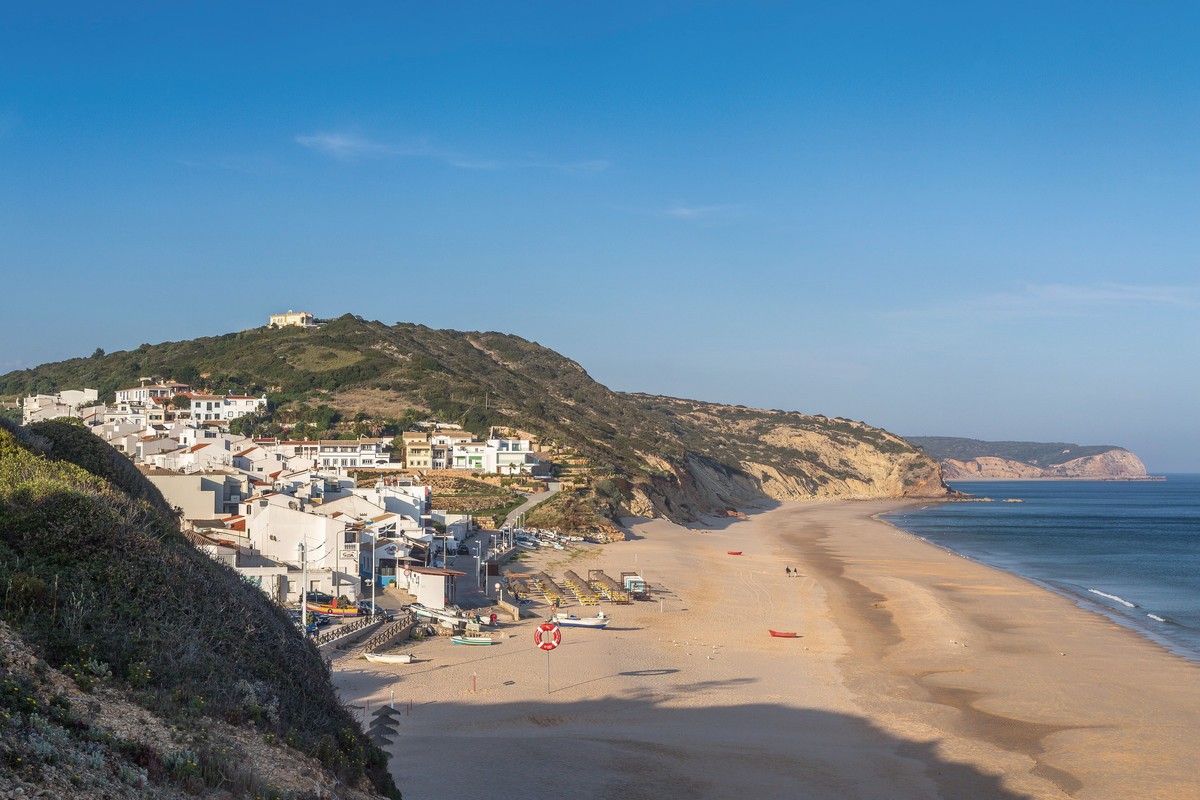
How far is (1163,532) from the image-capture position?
8444 cm

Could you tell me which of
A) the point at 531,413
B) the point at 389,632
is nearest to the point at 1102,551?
the point at 389,632

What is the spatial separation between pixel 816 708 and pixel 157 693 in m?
18.2

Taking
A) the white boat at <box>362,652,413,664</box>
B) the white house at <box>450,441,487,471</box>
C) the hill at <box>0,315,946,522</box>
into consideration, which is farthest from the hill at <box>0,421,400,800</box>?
the white house at <box>450,441,487,471</box>

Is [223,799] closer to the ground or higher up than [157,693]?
closer to the ground

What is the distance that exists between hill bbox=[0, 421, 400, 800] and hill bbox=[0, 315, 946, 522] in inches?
2031

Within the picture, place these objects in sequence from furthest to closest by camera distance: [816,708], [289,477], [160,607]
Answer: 1. [289,477]
2. [816,708]
3. [160,607]

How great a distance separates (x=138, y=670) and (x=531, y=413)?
315ft

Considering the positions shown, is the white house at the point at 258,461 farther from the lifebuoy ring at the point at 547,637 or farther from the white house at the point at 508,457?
the lifebuoy ring at the point at 547,637

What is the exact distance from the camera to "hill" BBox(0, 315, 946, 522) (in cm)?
9025

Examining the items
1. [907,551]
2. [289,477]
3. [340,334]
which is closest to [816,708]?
[289,477]

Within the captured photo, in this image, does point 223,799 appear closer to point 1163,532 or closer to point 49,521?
point 49,521

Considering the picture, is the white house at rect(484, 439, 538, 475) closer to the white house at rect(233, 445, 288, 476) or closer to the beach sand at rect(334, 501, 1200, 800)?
the white house at rect(233, 445, 288, 476)

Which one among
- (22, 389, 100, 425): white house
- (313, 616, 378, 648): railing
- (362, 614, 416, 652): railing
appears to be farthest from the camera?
(22, 389, 100, 425): white house

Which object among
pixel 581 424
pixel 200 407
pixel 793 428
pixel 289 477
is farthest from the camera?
pixel 793 428
